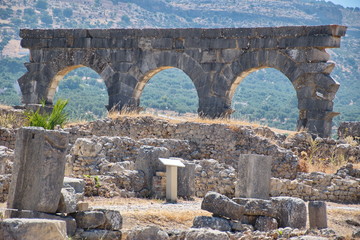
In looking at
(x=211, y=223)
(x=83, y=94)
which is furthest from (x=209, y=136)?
(x=83, y=94)

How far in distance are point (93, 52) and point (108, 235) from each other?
52.0ft

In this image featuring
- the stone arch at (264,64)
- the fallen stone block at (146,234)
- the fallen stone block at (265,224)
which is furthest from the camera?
the stone arch at (264,64)

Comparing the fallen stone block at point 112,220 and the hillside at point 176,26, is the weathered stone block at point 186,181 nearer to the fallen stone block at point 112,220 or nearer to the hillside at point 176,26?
the fallen stone block at point 112,220

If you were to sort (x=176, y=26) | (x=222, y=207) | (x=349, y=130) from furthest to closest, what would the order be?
(x=176, y=26), (x=349, y=130), (x=222, y=207)

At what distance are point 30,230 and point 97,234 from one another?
220 cm

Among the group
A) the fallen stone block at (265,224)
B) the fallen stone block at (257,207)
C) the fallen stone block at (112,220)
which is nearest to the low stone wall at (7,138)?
the fallen stone block at (257,207)

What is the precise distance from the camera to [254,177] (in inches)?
546

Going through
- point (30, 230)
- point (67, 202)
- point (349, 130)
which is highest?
point (30, 230)

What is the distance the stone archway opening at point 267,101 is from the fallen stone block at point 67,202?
3637 cm

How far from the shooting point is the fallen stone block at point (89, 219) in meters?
10.6

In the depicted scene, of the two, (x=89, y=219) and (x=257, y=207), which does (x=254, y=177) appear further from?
(x=89, y=219)

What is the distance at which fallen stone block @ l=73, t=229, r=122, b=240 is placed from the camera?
A: 1048 centimetres

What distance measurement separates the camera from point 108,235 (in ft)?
35.2

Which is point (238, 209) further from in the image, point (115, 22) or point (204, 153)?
point (115, 22)
